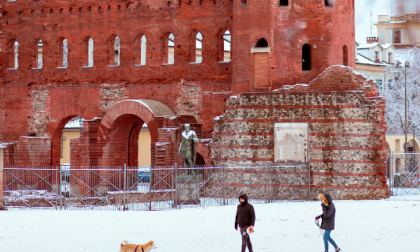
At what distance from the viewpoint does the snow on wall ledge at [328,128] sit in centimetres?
2045

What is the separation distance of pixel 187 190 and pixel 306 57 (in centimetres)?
697

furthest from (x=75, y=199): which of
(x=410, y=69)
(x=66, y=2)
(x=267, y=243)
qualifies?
(x=410, y=69)

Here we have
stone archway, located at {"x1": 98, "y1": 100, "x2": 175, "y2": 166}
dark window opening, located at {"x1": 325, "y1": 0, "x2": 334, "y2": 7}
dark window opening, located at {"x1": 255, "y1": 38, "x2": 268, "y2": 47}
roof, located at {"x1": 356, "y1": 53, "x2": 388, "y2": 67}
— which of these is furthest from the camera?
roof, located at {"x1": 356, "y1": 53, "x2": 388, "y2": 67}

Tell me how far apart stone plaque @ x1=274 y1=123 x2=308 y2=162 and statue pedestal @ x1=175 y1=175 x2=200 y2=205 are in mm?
3214

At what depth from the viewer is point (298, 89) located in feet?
70.1

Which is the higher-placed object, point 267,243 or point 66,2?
point 66,2

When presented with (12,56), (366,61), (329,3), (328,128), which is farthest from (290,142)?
(366,61)

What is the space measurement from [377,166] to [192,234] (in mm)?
8811

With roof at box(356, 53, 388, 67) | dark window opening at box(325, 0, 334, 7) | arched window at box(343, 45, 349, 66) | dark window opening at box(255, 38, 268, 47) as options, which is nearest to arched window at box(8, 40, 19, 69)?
dark window opening at box(255, 38, 268, 47)

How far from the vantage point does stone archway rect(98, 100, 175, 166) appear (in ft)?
79.4

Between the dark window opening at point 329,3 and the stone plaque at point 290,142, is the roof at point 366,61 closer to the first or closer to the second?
the dark window opening at point 329,3

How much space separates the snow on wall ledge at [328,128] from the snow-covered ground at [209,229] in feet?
5.53

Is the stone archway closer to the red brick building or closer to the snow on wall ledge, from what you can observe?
the red brick building

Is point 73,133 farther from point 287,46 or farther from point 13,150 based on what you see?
point 287,46
